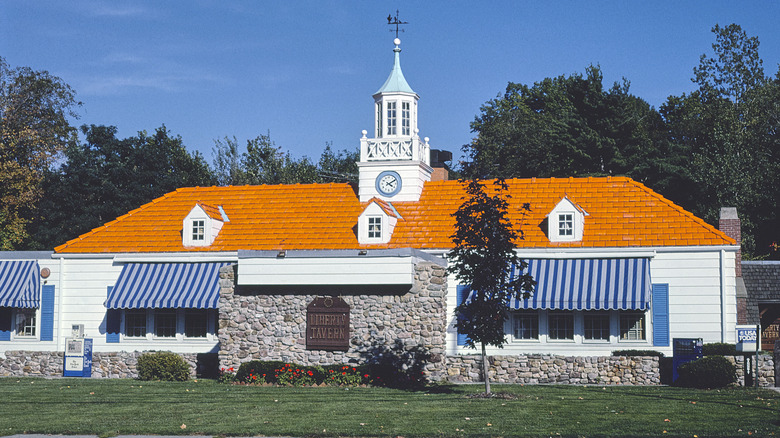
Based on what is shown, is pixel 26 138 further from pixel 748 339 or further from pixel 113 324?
pixel 748 339

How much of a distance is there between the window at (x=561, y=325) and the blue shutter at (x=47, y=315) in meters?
18.6

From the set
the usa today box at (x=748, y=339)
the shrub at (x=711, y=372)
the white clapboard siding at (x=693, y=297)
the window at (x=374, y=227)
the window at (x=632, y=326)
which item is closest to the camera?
the usa today box at (x=748, y=339)

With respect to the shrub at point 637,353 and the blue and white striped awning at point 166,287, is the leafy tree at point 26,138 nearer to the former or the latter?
the blue and white striped awning at point 166,287

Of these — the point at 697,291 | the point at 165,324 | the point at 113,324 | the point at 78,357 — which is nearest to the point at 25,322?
the point at 113,324

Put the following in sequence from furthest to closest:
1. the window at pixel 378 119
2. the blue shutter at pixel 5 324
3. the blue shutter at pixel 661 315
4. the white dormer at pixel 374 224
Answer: the window at pixel 378 119 < the blue shutter at pixel 5 324 < the white dormer at pixel 374 224 < the blue shutter at pixel 661 315

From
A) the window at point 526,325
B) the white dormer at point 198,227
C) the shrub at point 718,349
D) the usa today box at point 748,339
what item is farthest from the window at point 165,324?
the usa today box at point 748,339

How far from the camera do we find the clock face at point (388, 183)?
120ft

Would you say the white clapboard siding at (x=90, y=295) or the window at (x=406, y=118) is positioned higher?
the window at (x=406, y=118)

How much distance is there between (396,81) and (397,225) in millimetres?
6467

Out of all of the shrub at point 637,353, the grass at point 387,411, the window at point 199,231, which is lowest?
the grass at point 387,411

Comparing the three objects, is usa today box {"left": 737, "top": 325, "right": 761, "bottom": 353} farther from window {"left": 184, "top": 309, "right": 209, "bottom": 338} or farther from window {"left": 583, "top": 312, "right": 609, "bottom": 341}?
window {"left": 184, "top": 309, "right": 209, "bottom": 338}

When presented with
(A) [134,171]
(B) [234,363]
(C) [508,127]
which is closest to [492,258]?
(B) [234,363]

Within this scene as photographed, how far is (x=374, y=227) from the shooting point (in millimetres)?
34469

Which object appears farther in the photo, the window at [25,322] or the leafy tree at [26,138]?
the leafy tree at [26,138]
